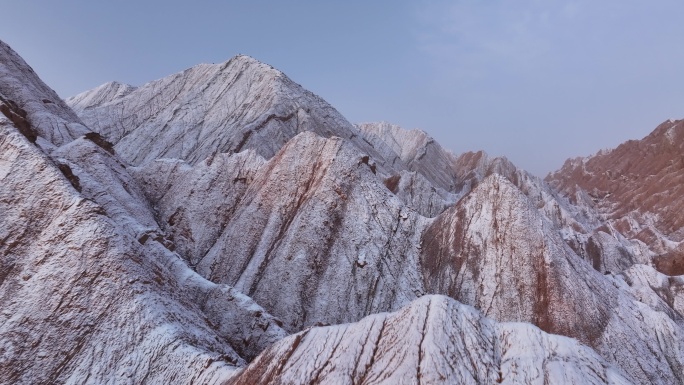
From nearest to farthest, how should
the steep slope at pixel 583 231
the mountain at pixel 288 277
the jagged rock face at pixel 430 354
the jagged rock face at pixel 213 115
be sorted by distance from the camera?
the jagged rock face at pixel 430 354, the mountain at pixel 288 277, the steep slope at pixel 583 231, the jagged rock face at pixel 213 115

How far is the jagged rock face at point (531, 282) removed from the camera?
26078 millimetres

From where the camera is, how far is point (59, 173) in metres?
22.2

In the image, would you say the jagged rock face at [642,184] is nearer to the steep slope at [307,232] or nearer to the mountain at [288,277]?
the mountain at [288,277]

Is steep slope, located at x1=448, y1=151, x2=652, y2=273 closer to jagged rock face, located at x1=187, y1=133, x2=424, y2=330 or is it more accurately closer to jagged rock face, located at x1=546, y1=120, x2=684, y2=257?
jagged rock face, located at x1=546, y1=120, x2=684, y2=257

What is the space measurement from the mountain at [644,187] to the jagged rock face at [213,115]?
181 feet

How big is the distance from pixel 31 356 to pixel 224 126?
174 feet

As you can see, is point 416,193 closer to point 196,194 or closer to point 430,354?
point 196,194

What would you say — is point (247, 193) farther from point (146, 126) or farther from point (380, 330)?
point (146, 126)

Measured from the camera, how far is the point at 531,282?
2906cm

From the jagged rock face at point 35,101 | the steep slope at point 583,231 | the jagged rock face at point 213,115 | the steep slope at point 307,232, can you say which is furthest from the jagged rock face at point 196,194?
the steep slope at point 583,231

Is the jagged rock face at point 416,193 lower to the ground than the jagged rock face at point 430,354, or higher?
higher

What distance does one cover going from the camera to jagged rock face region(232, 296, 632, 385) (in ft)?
40.5

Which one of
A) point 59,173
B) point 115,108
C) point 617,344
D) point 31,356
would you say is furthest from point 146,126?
point 617,344

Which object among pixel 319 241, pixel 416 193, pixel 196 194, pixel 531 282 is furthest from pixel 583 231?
pixel 196 194
